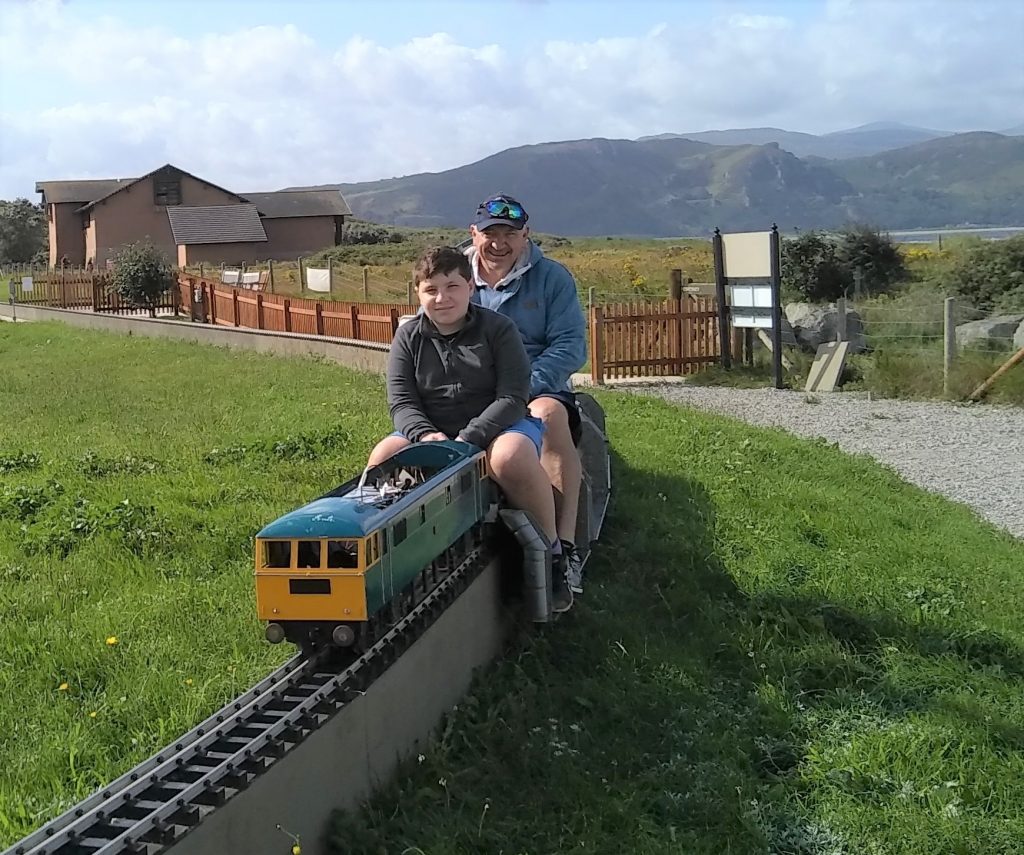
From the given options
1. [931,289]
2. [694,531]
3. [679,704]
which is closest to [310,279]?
[931,289]

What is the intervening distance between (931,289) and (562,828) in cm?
2666

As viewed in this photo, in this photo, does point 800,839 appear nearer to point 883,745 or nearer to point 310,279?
point 883,745

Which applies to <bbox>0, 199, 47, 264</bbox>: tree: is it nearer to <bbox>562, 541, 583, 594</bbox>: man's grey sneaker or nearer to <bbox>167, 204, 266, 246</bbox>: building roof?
<bbox>167, 204, 266, 246</bbox>: building roof

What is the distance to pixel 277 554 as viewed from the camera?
13.9 feet

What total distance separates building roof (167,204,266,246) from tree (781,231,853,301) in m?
39.8

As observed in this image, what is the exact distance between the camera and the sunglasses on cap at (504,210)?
6336mm

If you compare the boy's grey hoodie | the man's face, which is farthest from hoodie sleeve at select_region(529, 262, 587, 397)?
the boy's grey hoodie

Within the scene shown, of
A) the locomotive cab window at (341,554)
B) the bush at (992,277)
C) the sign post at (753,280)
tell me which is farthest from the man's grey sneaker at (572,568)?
the bush at (992,277)

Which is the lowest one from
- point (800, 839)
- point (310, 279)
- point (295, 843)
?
point (800, 839)

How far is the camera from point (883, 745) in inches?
193

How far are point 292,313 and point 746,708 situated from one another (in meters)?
20.9

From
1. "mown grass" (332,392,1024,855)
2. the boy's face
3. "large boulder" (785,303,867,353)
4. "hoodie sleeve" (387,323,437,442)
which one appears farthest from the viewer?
"large boulder" (785,303,867,353)

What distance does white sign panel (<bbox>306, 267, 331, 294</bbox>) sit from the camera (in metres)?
38.5

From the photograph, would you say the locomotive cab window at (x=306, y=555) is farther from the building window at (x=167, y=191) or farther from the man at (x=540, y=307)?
the building window at (x=167, y=191)
